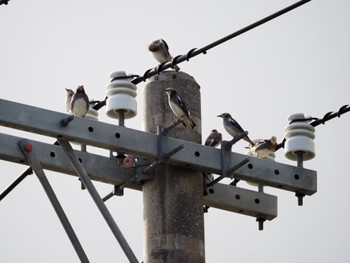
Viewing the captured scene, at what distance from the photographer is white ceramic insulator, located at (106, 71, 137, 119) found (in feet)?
56.0

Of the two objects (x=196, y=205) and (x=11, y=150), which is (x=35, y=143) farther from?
(x=196, y=205)

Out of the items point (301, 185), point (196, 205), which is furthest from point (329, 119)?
point (196, 205)

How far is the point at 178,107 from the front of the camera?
16672 mm

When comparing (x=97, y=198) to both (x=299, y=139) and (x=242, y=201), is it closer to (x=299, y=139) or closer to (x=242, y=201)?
(x=242, y=201)

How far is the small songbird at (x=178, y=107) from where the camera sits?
54.6 ft

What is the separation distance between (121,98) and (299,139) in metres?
2.11

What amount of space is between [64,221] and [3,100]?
133 cm

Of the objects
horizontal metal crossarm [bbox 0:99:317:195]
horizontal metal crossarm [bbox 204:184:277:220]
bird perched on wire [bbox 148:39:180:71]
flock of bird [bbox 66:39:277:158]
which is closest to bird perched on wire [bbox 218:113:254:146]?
flock of bird [bbox 66:39:277:158]

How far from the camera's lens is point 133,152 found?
16.0m

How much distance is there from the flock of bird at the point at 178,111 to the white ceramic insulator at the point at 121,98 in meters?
0.37

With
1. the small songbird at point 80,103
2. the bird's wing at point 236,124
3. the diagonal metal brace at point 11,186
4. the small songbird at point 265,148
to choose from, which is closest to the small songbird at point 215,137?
the bird's wing at point 236,124

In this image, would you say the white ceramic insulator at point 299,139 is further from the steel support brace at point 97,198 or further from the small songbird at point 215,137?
the steel support brace at point 97,198

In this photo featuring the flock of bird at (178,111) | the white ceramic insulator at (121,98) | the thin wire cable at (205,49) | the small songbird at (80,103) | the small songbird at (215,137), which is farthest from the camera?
the small songbird at (215,137)

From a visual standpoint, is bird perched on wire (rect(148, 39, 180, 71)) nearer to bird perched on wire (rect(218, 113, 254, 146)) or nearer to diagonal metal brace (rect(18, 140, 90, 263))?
bird perched on wire (rect(218, 113, 254, 146))
